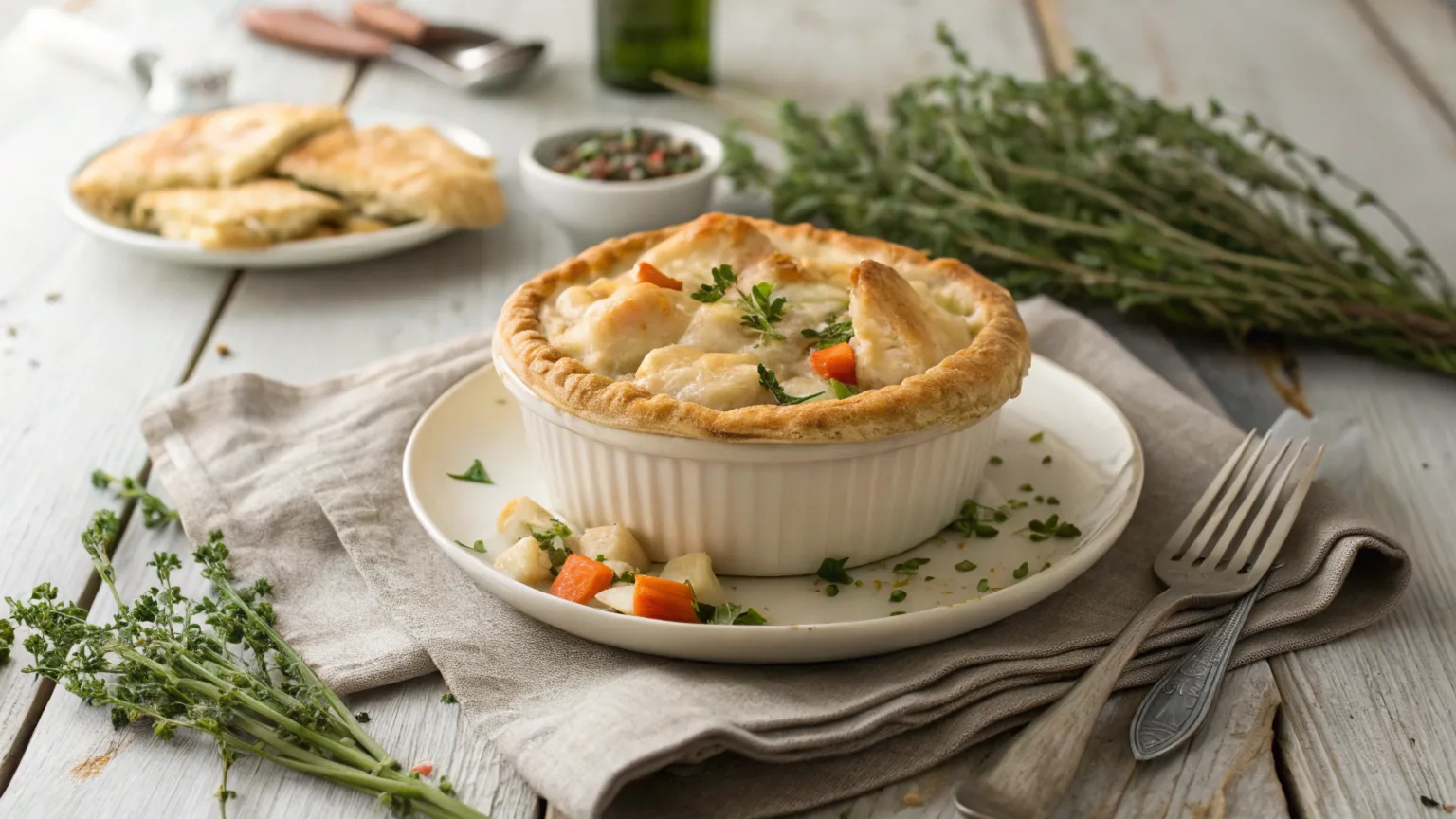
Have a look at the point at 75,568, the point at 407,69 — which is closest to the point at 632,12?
the point at 407,69

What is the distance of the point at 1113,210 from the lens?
3617 mm

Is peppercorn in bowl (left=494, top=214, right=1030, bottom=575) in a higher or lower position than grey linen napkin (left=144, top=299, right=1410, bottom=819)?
higher

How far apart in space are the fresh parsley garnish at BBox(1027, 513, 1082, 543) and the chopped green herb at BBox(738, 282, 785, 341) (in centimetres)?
57

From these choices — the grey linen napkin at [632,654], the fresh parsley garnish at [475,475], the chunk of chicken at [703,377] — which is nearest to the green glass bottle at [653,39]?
the grey linen napkin at [632,654]

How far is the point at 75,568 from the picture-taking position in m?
2.46

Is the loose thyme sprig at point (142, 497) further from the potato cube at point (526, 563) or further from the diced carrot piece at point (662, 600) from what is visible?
the diced carrot piece at point (662, 600)

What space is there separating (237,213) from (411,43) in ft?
6.42

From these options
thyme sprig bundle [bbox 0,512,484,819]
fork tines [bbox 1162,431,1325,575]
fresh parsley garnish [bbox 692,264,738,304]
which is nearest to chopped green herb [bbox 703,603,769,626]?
thyme sprig bundle [bbox 0,512,484,819]

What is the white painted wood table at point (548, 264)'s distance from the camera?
1936mm

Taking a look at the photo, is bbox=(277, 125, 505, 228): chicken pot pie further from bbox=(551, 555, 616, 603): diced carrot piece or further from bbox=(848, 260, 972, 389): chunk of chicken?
bbox=(551, 555, 616, 603): diced carrot piece

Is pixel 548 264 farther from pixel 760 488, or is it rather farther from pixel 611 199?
pixel 760 488

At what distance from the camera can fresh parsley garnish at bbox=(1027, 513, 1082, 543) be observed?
2365mm

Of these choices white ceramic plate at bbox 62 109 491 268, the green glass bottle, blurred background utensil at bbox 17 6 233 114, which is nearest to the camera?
white ceramic plate at bbox 62 109 491 268

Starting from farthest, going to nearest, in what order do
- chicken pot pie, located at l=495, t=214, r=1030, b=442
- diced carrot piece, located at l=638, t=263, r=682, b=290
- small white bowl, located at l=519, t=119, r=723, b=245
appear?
small white bowl, located at l=519, t=119, r=723, b=245, diced carrot piece, located at l=638, t=263, r=682, b=290, chicken pot pie, located at l=495, t=214, r=1030, b=442
